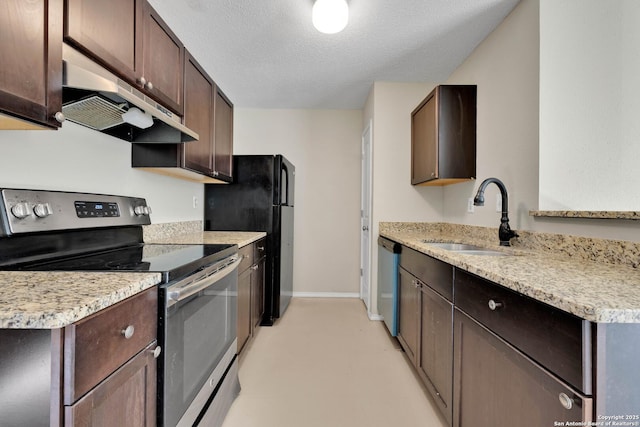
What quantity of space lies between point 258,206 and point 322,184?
118cm

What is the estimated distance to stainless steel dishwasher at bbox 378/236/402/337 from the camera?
7.82 feet

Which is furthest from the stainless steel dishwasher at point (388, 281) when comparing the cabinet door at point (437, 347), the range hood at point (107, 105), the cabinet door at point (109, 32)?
the cabinet door at point (109, 32)

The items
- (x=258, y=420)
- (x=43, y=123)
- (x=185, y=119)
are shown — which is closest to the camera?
(x=43, y=123)

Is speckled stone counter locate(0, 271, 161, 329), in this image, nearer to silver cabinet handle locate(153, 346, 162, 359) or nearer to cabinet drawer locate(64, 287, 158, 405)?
cabinet drawer locate(64, 287, 158, 405)

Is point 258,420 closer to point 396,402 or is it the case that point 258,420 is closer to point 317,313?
point 396,402

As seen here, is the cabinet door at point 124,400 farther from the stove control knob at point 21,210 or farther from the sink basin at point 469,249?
the sink basin at point 469,249

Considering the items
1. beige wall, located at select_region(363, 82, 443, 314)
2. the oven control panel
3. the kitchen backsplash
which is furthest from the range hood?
the kitchen backsplash

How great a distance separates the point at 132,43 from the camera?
1.41 m

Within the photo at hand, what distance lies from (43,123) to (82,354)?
28.5 inches

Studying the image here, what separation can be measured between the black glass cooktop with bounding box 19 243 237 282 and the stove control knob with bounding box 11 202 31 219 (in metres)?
0.18

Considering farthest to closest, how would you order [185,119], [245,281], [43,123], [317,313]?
[317,313]
[245,281]
[185,119]
[43,123]

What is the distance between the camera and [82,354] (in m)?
0.69

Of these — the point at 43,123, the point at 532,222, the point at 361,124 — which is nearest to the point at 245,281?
the point at 43,123

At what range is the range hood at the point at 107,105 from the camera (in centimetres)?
104
